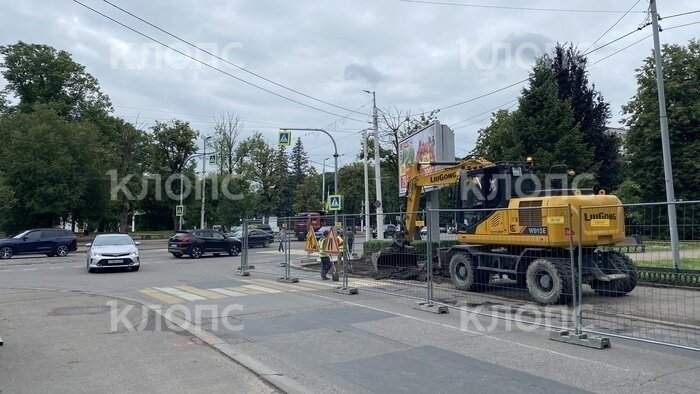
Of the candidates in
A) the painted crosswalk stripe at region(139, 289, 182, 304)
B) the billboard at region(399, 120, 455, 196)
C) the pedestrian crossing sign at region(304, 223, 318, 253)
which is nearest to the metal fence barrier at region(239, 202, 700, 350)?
the pedestrian crossing sign at region(304, 223, 318, 253)

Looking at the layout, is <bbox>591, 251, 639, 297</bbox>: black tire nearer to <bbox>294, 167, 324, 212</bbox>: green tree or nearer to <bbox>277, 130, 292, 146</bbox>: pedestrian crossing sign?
<bbox>277, 130, 292, 146</bbox>: pedestrian crossing sign

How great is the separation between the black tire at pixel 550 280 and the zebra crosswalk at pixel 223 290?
212 inches

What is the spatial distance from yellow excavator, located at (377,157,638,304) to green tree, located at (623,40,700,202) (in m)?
29.3

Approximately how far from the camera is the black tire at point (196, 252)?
2930 centimetres

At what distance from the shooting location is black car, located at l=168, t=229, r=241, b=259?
95.1 ft

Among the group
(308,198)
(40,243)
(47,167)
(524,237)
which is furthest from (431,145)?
(308,198)

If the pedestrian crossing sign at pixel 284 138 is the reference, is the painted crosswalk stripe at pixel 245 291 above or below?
below

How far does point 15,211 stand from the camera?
131 feet

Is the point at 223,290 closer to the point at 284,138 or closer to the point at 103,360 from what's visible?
the point at 103,360

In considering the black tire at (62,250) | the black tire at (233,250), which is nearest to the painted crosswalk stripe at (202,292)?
the black tire at (233,250)

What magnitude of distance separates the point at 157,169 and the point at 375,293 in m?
48.2

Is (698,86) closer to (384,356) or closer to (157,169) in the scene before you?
(384,356)

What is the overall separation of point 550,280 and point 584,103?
37487mm

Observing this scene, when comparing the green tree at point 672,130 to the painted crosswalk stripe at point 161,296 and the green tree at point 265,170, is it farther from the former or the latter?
the green tree at point 265,170
